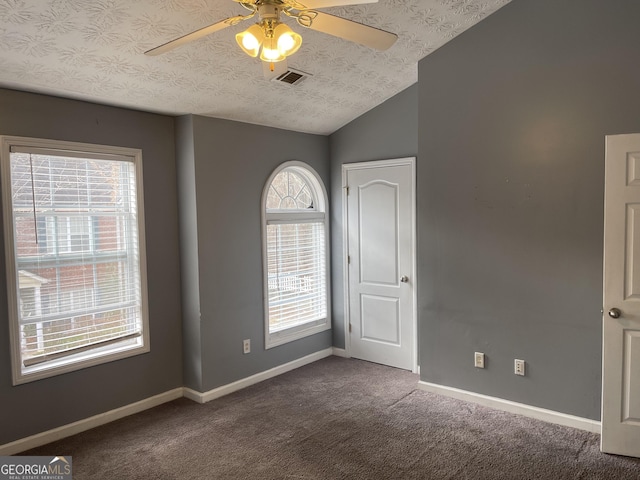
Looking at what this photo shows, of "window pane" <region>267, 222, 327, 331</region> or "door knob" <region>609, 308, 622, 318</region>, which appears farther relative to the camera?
"window pane" <region>267, 222, 327, 331</region>

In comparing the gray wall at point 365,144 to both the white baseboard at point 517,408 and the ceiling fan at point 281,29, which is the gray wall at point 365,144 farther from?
the ceiling fan at point 281,29

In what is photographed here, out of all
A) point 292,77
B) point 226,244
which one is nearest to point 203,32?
point 292,77

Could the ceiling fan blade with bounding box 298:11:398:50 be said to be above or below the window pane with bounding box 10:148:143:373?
above

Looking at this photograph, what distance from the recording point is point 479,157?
11.9 feet

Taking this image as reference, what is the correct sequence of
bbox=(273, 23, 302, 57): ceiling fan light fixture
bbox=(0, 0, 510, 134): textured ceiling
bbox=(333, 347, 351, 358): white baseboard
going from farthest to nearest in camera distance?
bbox=(333, 347, 351, 358): white baseboard → bbox=(0, 0, 510, 134): textured ceiling → bbox=(273, 23, 302, 57): ceiling fan light fixture

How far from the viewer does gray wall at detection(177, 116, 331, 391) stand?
388 cm

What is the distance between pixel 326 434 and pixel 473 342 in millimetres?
1358

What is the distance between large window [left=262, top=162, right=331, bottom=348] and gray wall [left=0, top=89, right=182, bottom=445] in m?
0.89

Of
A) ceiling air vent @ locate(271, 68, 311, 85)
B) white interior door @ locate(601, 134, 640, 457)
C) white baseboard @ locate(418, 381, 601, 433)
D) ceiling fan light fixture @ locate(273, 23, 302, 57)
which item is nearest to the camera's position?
ceiling fan light fixture @ locate(273, 23, 302, 57)

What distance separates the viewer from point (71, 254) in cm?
335

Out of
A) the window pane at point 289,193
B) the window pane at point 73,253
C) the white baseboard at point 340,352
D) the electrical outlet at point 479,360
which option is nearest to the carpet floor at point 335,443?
the electrical outlet at point 479,360

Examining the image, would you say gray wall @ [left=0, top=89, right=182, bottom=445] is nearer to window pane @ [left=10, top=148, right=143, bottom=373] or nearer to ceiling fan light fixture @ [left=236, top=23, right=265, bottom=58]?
window pane @ [left=10, top=148, right=143, bottom=373]

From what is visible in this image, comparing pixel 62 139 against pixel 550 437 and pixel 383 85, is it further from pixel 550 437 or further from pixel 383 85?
pixel 550 437

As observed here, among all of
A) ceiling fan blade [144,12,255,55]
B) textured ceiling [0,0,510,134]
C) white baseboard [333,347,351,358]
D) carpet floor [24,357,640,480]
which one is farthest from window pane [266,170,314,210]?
ceiling fan blade [144,12,255,55]
